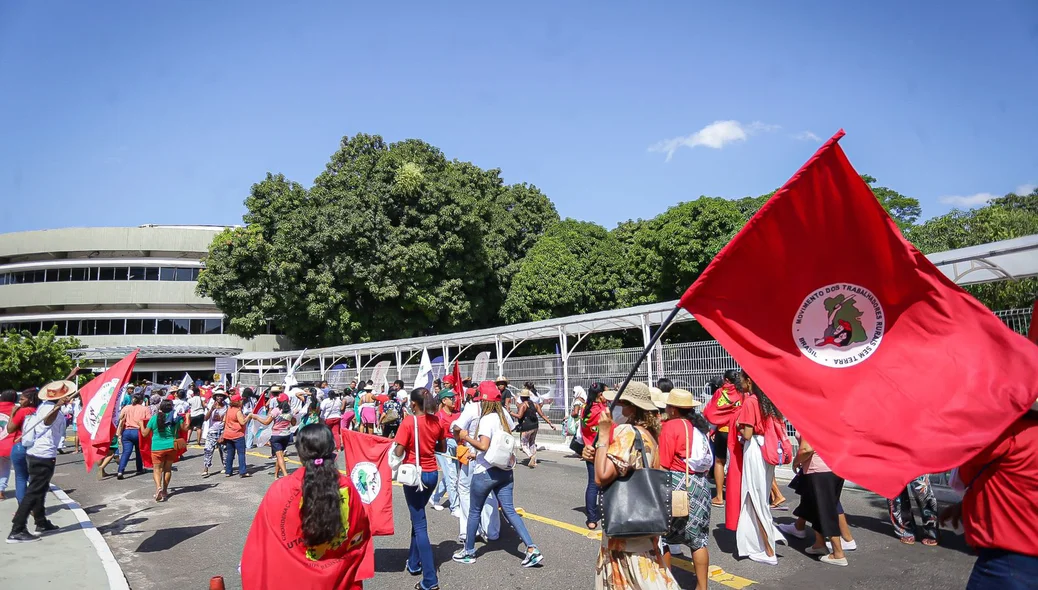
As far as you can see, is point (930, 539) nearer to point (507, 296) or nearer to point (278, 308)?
point (507, 296)

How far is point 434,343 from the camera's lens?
23547mm

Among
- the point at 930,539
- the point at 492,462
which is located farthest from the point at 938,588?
the point at 492,462

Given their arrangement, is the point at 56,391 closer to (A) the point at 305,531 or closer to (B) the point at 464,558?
(B) the point at 464,558

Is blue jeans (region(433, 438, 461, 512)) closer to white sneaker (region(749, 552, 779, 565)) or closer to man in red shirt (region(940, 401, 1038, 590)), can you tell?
white sneaker (region(749, 552, 779, 565))

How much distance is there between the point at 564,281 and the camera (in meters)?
34.1

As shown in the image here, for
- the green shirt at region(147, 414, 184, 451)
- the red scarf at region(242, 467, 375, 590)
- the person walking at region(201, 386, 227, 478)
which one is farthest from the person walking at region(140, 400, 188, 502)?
the red scarf at region(242, 467, 375, 590)

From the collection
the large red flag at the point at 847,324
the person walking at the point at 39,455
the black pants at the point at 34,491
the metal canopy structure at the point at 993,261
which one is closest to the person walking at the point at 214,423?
the person walking at the point at 39,455

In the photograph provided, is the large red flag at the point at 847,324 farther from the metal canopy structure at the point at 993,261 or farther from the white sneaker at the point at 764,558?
the metal canopy structure at the point at 993,261

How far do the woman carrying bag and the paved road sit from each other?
223 centimetres

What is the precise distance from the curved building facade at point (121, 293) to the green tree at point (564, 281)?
1929cm

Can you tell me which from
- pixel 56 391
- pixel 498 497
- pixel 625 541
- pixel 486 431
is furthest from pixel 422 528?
pixel 56 391

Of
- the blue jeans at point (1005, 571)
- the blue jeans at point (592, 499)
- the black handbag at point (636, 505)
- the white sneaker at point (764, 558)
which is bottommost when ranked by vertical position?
the white sneaker at point (764, 558)

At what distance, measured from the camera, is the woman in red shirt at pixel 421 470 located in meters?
6.02

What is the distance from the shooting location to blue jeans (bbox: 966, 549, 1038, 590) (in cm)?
304
